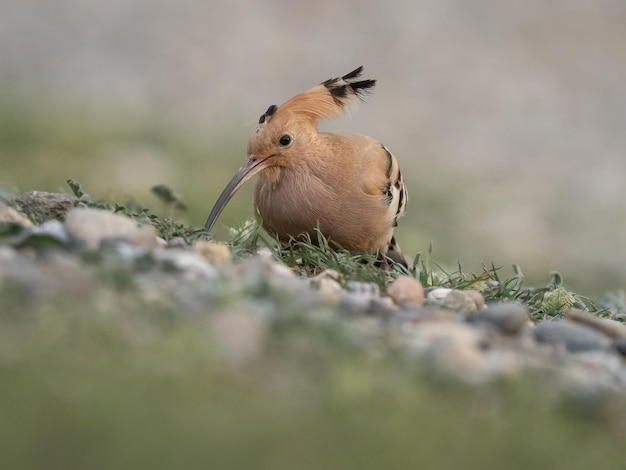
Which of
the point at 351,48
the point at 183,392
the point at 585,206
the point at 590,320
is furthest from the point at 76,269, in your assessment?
the point at 351,48

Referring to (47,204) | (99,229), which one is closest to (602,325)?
(99,229)

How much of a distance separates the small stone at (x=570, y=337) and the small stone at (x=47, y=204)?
68.0 inches

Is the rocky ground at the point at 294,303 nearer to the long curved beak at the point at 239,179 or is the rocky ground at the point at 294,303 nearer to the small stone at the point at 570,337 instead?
the small stone at the point at 570,337

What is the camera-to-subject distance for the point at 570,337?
130 inches

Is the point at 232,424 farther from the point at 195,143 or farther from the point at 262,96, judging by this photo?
the point at 262,96

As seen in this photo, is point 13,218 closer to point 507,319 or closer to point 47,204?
point 47,204

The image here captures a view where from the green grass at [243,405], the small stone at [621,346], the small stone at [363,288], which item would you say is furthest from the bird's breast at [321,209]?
the green grass at [243,405]

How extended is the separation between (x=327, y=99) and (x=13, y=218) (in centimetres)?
195

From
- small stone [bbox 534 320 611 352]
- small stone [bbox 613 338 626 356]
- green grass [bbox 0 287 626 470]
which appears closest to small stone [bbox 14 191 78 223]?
green grass [bbox 0 287 626 470]

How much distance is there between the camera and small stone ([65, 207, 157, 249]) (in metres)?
3.21

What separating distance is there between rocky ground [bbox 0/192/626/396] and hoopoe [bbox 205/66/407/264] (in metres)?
0.97

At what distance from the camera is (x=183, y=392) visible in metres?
2.23

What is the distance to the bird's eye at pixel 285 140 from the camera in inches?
191

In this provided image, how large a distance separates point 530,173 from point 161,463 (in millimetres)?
10407
